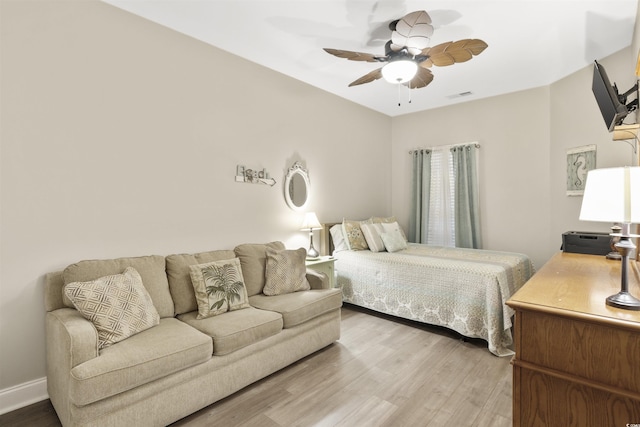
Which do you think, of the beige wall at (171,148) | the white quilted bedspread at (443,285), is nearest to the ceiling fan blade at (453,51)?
the beige wall at (171,148)

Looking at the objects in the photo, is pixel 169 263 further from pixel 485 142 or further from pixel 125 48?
pixel 485 142

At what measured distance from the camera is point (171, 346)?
6.20 ft

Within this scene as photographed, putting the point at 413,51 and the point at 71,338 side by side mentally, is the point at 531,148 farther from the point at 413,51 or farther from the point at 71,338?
the point at 71,338

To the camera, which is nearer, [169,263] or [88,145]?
[88,145]

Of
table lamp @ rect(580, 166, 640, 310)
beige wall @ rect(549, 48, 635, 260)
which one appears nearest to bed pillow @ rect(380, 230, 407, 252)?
beige wall @ rect(549, 48, 635, 260)

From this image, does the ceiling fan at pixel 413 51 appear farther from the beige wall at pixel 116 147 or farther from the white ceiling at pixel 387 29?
the beige wall at pixel 116 147

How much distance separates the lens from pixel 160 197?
2.75 m

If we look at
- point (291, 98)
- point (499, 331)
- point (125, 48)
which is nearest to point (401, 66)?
point (291, 98)

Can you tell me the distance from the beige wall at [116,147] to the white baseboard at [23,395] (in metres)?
0.04

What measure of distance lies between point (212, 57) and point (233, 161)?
3.24 ft

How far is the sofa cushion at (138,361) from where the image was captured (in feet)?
5.19

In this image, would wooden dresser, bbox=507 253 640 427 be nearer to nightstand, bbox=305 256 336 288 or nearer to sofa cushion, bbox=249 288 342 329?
sofa cushion, bbox=249 288 342 329

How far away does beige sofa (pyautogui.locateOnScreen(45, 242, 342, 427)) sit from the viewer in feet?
5.45

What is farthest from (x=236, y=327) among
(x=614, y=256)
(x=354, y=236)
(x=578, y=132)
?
(x=578, y=132)
